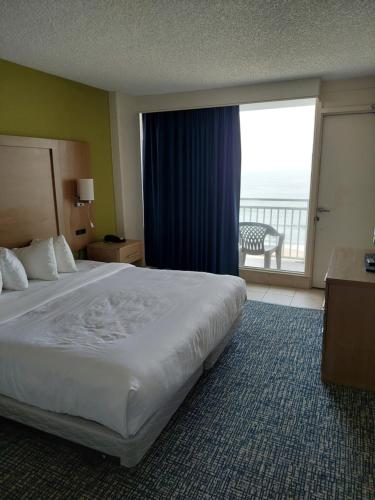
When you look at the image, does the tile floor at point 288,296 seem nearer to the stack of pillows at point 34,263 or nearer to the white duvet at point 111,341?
the white duvet at point 111,341

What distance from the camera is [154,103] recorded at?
449 cm

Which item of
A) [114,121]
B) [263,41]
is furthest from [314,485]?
[114,121]

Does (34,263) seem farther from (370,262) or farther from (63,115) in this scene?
(370,262)

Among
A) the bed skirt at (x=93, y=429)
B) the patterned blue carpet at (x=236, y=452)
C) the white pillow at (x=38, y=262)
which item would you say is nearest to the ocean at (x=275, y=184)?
the white pillow at (x=38, y=262)

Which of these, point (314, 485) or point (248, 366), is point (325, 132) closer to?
point (248, 366)

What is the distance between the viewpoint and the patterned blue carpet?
1.65m

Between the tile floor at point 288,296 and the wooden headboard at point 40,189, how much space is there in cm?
224

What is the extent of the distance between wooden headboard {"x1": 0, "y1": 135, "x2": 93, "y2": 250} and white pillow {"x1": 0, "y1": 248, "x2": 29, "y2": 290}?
1.38 ft

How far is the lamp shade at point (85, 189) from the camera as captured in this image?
12.6ft

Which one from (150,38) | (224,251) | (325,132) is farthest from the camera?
(224,251)

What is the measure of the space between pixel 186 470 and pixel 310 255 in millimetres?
3169

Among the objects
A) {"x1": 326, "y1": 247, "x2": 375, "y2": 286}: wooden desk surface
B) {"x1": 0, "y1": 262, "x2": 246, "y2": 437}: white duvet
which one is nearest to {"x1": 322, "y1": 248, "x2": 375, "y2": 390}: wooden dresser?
{"x1": 326, "y1": 247, "x2": 375, "y2": 286}: wooden desk surface

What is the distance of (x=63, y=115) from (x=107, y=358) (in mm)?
2990

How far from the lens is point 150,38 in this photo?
8.39 feet
